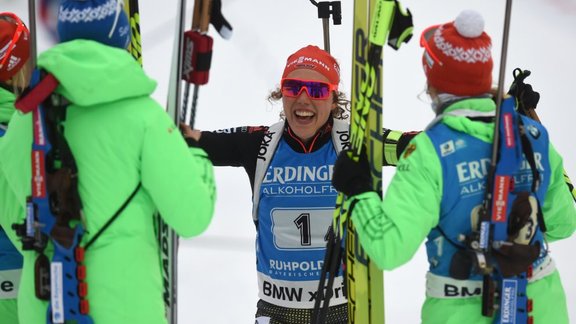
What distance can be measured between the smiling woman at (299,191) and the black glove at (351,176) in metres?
0.58

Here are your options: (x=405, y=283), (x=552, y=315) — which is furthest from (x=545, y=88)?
(x=552, y=315)

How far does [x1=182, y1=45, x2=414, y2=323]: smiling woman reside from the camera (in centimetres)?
334

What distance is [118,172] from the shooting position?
2418 mm

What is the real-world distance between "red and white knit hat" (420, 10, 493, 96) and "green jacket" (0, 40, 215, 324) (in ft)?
2.34

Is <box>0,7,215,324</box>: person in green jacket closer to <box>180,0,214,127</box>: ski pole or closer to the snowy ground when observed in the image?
<box>180,0,214,127</box>: ski pole

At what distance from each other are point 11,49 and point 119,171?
0.78m

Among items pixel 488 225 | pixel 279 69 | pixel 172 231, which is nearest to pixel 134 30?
pixel 172 231

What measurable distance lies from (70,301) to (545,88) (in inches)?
160

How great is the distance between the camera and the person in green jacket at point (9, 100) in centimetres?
288

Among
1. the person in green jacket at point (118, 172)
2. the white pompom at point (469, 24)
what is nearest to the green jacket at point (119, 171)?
the person in green jacket at point (118, 172)

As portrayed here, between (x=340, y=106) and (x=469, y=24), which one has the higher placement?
(x=469, y=24)

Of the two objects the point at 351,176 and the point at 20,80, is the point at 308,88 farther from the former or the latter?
the point at 20,80

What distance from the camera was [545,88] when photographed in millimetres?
5766

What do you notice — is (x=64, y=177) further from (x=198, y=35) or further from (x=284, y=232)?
(x=284, y=232)
